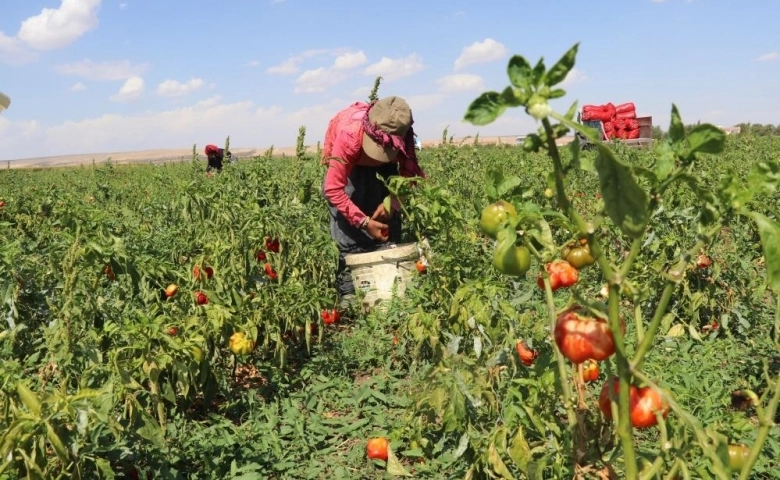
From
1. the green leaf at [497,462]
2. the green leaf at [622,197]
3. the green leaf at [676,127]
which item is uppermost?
the green leaf at [676,127]

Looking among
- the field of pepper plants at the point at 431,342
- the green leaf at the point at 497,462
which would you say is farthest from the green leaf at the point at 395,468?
the green leaf at the point at 497,462

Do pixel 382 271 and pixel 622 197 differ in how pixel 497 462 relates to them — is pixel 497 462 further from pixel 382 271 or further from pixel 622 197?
pixel 382 271

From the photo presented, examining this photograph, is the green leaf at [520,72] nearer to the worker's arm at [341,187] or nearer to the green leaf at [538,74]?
the green leaf at [538,74]

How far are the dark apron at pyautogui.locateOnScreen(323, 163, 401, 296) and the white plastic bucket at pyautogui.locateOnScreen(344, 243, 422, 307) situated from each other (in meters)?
0.34

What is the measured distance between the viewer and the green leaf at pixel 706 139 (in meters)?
0.87

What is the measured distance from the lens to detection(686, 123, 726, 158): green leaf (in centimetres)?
87

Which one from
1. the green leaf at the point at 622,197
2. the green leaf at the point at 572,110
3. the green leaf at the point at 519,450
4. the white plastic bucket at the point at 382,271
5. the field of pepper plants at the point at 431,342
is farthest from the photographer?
the white plastic bucket at the point at 382,271

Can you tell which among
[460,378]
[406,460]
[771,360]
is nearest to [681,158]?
[460,378]

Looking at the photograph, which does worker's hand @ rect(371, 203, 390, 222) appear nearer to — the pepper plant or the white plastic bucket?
the white plastic bucket

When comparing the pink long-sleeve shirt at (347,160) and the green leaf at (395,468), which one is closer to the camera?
the green leaf at (395,468)

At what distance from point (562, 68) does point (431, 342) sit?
2.28m

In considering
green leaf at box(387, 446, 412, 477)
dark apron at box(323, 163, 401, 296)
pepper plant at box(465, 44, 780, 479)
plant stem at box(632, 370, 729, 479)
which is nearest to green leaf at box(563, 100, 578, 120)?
pepper plant at box(465, 44, 780, 479)

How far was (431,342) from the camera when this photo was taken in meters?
3.01

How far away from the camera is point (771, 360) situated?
3.26m
